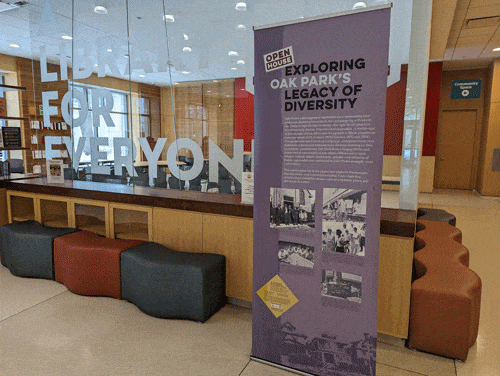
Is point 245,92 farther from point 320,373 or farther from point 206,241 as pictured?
point 320,373

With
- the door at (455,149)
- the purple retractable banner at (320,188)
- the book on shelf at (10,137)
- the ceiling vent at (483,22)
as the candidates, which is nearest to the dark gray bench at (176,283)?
the purple retractable banner at (320,188)

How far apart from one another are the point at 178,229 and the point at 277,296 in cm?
146

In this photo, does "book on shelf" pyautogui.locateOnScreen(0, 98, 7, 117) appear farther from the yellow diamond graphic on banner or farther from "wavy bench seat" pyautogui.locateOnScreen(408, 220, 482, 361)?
"wavy bench seat" pyautogui.locateOnScreen(408, 220, 482, 361)

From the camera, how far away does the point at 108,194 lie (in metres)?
3.75

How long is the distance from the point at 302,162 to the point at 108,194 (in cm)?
250

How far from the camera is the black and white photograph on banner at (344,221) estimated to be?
6.54 ft

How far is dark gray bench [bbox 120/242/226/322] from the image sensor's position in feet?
9.19

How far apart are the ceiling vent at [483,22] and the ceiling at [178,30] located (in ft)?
0.12

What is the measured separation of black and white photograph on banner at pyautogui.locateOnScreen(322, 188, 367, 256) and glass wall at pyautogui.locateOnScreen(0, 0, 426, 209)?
62.9 inches

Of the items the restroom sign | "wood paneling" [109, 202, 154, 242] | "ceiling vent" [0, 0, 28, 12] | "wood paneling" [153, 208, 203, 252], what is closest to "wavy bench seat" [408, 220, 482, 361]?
"wood paneling" [153, 208, 203, 252]

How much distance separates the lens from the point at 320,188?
2.08 m

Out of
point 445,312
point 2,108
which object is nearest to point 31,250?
point 445,312

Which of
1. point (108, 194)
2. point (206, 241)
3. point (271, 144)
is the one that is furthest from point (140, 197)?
point (271, 144)

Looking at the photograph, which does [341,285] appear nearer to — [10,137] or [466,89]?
[10,137]
